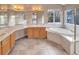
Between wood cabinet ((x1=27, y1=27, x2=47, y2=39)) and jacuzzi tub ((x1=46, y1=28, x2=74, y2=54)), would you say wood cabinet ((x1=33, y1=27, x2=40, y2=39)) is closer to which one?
wood cabinet ((x1=27, y1=27, x2=47, y2=39))

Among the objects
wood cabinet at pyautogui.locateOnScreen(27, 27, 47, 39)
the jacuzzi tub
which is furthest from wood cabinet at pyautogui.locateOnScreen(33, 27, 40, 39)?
the jacuzzi tub

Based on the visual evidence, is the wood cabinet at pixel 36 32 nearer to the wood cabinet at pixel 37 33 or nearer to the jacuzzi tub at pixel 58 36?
the wood cabinet at pixel 37 33

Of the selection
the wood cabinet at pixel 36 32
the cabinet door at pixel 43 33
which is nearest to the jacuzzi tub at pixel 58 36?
the cabinet door at pixel 43 33

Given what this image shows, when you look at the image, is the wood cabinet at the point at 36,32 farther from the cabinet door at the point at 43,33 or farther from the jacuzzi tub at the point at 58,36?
the jacuzzi tub at the point at 58,36

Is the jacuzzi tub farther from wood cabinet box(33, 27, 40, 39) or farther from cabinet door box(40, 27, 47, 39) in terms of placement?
wood cabinet box(33, 27, 40, 39)

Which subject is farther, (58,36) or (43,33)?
(58,36)

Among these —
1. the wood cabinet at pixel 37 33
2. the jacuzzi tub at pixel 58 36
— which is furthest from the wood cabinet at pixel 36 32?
the jacuzzi tub at pixel 58 36

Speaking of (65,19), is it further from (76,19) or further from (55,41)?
(55,41)

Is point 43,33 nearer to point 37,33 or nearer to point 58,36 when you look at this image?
point 37,33

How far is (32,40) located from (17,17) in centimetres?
45

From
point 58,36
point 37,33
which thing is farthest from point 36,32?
point 58,36

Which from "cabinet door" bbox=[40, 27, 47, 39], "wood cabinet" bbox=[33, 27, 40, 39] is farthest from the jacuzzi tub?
"wood cabinet" bbox=[33, 27, 40, 39]

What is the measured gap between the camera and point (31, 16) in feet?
7.23
